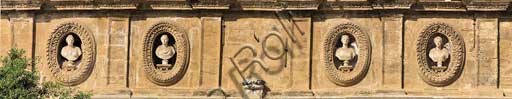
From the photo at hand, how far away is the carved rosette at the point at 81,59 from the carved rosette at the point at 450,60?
26.8ft

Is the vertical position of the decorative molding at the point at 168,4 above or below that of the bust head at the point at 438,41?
above

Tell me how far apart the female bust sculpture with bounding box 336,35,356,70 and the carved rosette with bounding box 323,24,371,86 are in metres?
0.14

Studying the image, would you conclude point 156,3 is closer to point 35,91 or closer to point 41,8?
point 41,8

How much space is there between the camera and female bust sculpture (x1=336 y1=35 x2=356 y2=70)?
4941cm

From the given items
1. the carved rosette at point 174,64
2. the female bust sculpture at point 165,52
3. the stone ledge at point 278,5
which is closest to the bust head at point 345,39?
the stone ledge at point 278,5

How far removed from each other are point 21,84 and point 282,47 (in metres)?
8.19

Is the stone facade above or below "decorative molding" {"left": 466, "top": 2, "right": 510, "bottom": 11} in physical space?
below

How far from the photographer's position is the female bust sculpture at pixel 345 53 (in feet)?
162

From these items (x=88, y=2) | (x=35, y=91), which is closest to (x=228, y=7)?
(x=88, y=2)

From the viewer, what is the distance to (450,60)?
4944 cm

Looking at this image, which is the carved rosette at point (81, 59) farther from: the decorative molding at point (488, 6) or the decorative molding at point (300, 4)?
the decorative molding at point (488, 6)

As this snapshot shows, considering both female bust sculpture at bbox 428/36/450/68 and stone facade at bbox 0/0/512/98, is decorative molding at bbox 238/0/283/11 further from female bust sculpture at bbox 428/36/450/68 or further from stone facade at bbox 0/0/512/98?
female bust sculpture at bbox 428/36/450/68

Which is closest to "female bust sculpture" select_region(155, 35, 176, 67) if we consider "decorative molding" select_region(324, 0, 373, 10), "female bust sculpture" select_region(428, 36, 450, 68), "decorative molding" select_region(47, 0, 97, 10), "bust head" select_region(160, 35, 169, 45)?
"bust head" select_region(160, 35, 169, 45)

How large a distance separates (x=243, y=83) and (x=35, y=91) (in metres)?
6.87
